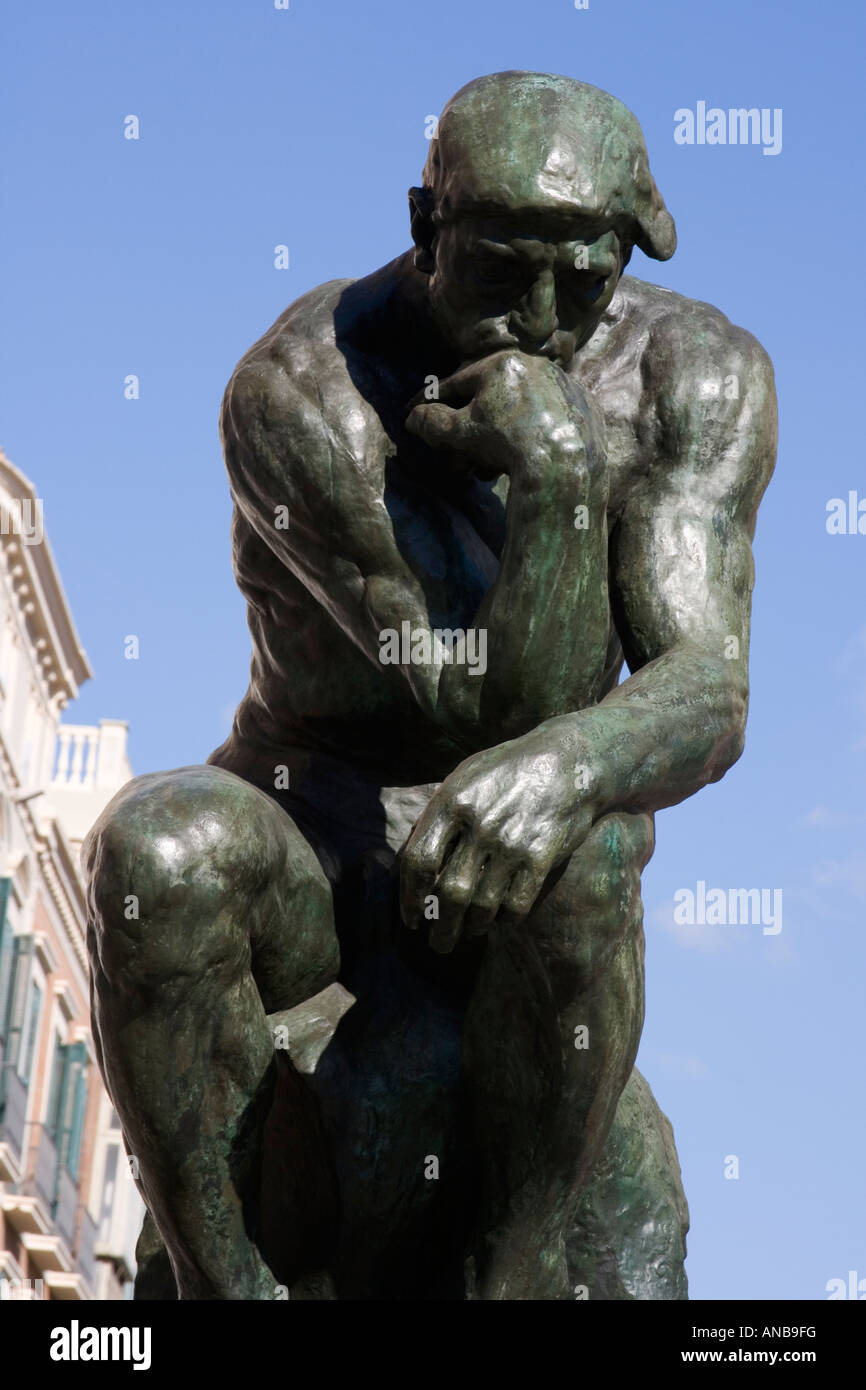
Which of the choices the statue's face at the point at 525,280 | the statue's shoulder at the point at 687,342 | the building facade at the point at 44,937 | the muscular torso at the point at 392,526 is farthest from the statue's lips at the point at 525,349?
the building facade at the point at 44,937

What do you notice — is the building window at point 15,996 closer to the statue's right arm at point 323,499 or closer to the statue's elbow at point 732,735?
the statue's right arm at point 323,499

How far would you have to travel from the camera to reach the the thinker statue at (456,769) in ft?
15.1

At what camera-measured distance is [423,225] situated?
4965 millimetres

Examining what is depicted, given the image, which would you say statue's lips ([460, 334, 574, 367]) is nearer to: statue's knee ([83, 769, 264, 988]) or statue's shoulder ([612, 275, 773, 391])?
statue's shoulder ([612, 275, 773, 391])

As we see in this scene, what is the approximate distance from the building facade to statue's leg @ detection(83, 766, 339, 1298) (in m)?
24.5

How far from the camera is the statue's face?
4707 millimetres

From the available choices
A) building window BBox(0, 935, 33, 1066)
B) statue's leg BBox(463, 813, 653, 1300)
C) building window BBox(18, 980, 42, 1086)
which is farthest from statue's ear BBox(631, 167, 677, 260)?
building window BBox(18, 980, 42, 1086)

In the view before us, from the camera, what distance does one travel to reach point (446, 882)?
4.42 meters

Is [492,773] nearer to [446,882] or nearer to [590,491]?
[446,882]

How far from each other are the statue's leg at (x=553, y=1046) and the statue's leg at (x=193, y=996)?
0.39 meters

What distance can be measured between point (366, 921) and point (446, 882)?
75 centimetres

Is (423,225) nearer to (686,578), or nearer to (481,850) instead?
(686,578)

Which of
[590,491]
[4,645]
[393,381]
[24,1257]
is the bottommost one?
[24,1257]
